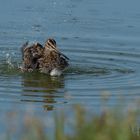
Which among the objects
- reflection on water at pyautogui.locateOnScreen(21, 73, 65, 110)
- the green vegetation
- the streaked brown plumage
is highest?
the green vegetation

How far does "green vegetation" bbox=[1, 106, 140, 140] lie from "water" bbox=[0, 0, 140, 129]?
93.2 inches

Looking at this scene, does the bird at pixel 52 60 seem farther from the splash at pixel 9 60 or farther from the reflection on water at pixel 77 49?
the splash at pixel 9 60

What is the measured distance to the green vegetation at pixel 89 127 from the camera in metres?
6.09

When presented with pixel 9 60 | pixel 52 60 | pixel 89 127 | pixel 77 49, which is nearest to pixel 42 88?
pixel 52 60

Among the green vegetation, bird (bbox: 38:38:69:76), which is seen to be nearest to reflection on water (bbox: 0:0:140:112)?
bird (bbox: 38:38:69:76)

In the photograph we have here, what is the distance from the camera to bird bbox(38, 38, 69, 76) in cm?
1310

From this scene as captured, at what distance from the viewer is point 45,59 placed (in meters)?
13.5

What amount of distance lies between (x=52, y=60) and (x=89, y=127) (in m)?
7.30

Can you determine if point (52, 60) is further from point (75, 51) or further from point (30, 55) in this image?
point (75, 51)

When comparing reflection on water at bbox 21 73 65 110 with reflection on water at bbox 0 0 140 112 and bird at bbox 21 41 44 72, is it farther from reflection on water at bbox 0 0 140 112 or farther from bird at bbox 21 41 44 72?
bird at bbox 21 41 44 72

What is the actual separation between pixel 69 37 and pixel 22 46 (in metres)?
1.85

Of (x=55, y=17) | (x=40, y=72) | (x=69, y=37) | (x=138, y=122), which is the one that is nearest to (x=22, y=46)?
(x=40, y=72)

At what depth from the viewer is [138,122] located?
835 cm

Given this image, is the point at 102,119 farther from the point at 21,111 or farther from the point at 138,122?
the point at 21,111
